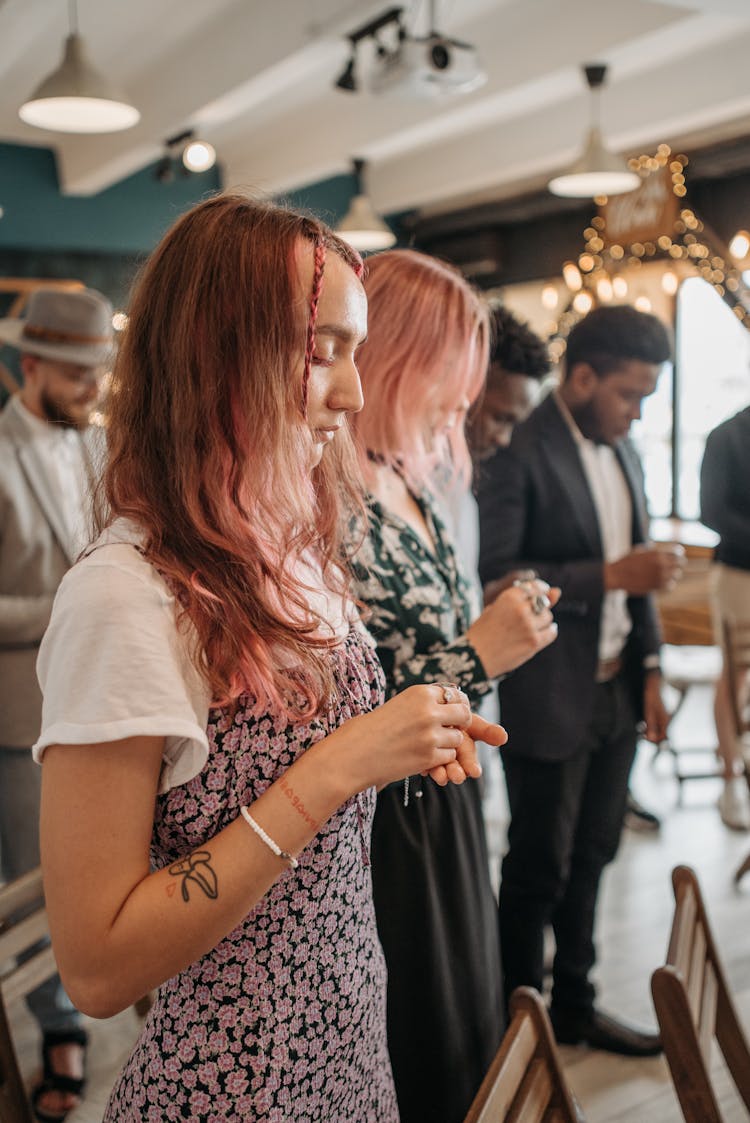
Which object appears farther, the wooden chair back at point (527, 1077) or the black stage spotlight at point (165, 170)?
the black stage spotlight at point (165, 170)

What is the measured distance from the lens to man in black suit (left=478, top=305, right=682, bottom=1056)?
7.38 feet

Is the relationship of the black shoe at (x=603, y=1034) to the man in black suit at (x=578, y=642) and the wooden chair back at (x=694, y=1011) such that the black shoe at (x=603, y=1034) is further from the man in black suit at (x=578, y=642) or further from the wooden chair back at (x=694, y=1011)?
the wooden chair back at (x=694, y=1011)

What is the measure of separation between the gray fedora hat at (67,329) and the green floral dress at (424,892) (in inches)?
54.6

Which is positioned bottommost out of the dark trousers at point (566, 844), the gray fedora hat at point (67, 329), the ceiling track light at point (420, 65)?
the dark trousers at point (566, 844)

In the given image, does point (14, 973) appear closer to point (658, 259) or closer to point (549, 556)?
point (549, 556)

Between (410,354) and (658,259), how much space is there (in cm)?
588

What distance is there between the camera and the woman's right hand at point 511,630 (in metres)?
1.53

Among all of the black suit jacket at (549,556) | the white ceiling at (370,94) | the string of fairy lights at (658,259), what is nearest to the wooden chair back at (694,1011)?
the black suit jacket at (549,556)

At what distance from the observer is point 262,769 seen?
3.09 feet

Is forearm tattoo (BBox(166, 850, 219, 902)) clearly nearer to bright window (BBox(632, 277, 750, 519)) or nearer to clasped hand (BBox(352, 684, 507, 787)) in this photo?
clasped hand (BBox(352, 684, 507, 787))

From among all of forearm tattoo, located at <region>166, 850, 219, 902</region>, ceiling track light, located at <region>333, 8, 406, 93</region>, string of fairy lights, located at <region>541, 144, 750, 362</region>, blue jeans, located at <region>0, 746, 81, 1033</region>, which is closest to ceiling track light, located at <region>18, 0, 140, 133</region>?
ceiling track light, located at <region>333, 8, 406, 93</region>

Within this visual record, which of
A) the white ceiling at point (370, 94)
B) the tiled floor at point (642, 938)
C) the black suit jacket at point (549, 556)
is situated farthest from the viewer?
the white ceiling at point (370, 94)

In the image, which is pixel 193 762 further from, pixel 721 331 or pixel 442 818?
pixel 721 331

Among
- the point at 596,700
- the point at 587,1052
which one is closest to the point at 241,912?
the point at 596,700
